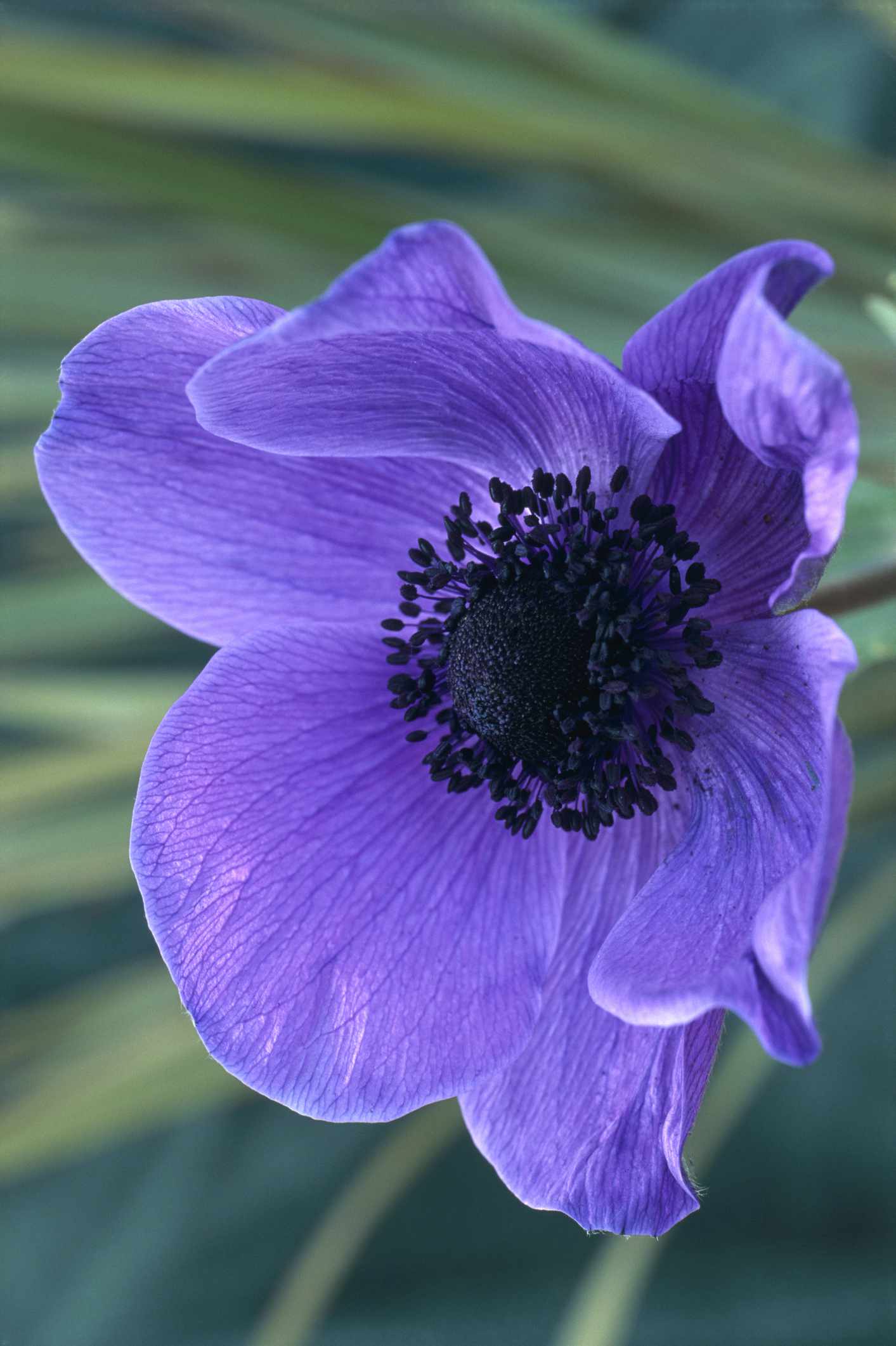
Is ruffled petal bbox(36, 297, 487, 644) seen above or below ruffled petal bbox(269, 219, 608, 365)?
below

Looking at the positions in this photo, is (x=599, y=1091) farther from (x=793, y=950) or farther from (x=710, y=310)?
(x=710, y=310)

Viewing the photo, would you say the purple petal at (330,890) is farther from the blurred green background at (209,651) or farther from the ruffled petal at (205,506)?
the blurred green background at (209,651)

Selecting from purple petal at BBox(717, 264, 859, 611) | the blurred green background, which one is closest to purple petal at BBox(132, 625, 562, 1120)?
purple petal at BBox(717, 264, 859, 611)

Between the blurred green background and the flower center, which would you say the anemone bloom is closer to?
the flower center

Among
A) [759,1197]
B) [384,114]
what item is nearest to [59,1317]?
[759,1197]

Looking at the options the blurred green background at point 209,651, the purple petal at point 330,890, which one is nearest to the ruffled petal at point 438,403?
the purple petal at point 330,890

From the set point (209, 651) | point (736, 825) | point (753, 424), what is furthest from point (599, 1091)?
point (209, 651)
